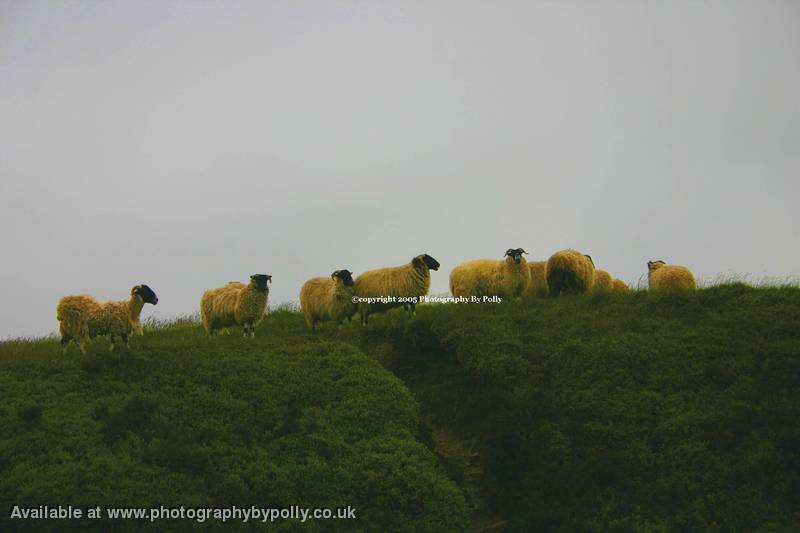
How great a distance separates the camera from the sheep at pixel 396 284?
26.3m

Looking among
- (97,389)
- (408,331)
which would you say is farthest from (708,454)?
(97,389)

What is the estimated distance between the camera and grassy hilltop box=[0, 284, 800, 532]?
17.7 meters

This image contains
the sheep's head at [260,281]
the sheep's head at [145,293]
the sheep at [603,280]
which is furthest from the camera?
the sheep at [603,280]

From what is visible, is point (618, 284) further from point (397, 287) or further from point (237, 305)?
point (237, 305)

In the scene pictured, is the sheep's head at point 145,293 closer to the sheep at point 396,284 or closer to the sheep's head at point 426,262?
the sheep at point 396,284

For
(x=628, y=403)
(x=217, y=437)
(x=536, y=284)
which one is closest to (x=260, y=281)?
(x=217, y=437)

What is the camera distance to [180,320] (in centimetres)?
3219

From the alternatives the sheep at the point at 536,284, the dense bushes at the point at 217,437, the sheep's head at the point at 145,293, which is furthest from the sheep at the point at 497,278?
the sheep's head at the point at 145,293

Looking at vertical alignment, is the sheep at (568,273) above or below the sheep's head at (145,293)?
above

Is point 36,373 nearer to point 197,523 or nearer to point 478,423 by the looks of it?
point 197,523

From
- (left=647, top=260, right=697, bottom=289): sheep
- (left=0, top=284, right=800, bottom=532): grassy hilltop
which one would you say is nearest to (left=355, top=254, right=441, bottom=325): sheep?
(left=0, top=284, right=800, bottom=532): grassy hilltop

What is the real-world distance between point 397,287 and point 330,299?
2065mm

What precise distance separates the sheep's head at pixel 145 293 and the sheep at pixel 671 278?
50.4 ft

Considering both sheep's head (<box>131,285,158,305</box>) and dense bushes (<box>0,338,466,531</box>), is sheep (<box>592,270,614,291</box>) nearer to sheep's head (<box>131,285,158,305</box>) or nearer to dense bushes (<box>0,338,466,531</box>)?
dense bushes (<box>0,338,466,531</box>)
